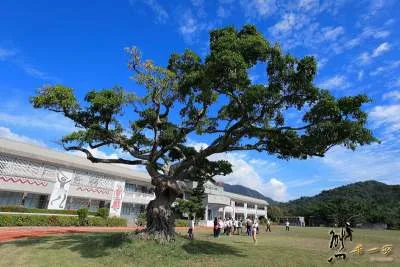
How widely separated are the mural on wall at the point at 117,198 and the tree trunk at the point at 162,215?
27.1 meters

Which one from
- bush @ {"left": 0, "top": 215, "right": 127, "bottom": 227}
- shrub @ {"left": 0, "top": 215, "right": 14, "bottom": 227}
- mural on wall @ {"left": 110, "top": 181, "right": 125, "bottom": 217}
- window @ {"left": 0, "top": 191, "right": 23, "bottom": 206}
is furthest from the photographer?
mural on wall @ {"left": 110, "top": 181, "right": 125, "bottom": 217}

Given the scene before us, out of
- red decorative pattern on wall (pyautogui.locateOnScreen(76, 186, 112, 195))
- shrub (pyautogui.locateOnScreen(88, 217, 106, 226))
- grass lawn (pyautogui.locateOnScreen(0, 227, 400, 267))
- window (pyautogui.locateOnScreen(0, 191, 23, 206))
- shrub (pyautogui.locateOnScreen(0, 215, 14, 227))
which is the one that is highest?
red decorative pattern on wall (pyautogui.locateOnScreen(76, 186, 112, 195))

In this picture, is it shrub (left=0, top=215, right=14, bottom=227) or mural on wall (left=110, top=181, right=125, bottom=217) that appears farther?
mural on wall (left=110, top=181, right=125, bottom=217)

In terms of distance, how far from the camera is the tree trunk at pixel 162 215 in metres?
16.8

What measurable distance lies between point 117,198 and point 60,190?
354 inches

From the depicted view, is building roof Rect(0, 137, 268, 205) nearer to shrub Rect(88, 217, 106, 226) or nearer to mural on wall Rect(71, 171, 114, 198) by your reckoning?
mural on wall Rect(71, 171, 114, 198)

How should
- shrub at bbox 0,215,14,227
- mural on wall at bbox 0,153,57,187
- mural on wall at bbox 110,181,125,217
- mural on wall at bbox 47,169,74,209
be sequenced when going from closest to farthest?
1. shrub at bbox 0,215,14,227
2. mural on wall at bbox 0,153,57,187
3. mural on wall at bbox 47,169,74,209
4. mural on wall at bbox 110,181,125,217

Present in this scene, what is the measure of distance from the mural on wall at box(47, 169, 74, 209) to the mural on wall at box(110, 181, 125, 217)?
23.8ft

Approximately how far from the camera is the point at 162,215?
17141 millimetres

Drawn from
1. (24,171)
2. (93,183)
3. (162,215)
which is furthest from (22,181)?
(162,215)

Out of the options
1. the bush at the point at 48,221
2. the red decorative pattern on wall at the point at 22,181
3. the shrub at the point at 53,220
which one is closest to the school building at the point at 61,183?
the red decorative pattern on wall at the point at 22,181

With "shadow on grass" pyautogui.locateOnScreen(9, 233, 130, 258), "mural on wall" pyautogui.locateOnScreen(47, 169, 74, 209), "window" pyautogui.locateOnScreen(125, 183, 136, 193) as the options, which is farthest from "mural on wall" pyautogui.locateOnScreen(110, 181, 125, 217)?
"shadow on grass" pyautogui.locateOnScreen(9, 233, 130, 258)

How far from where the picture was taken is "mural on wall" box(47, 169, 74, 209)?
1394 inches

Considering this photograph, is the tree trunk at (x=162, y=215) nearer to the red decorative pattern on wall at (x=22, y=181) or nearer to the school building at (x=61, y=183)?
the school building at (x=61, y=183)
